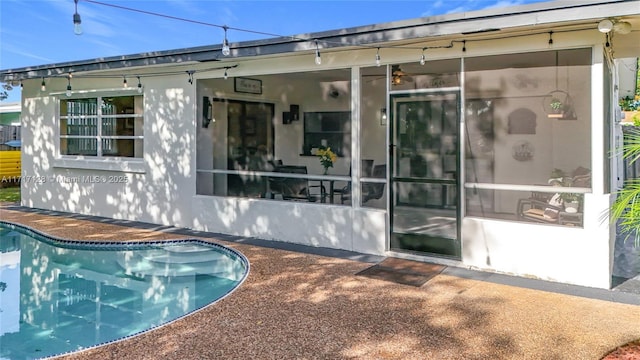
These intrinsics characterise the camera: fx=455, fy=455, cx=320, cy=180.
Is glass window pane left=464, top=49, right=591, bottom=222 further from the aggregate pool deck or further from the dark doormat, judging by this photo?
the aggregate pool deck

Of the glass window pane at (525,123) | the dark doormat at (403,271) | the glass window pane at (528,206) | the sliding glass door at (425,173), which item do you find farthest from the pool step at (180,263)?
the glass window pane at (525,123)

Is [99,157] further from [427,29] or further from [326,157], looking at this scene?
[427,29]

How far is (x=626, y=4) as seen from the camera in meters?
4.56

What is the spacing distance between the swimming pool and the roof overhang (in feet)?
10.6

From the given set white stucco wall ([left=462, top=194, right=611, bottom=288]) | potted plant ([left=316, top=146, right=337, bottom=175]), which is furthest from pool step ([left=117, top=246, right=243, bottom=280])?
white stucco wall ([left=462, top=194, right=611, bottom=288])

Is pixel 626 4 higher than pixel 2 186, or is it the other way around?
pixel 626 4

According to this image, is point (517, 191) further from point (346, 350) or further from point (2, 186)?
point (2, 186)

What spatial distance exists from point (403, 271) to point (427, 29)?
3107 mm

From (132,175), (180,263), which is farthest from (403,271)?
(132,175)

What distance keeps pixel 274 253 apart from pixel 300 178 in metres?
1.57

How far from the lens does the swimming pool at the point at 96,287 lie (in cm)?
445

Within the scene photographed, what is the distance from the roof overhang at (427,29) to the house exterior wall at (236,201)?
55 cm

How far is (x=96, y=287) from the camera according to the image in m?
6.07

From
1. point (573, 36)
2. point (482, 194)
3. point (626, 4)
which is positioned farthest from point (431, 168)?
point (626, 4)
